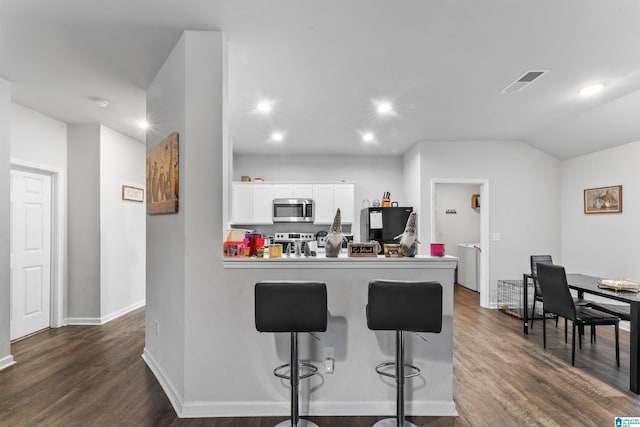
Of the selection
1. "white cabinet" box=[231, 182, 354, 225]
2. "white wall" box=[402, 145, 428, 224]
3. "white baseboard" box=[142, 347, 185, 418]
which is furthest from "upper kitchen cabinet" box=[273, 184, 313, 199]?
"white baseboard" box=[142, 347, 185, 418]

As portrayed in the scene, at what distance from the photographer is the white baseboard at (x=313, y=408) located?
8.08ft

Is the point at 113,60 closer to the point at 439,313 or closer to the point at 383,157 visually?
the point at 439,313

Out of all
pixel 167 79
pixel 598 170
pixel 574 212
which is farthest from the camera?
pixel 574 212

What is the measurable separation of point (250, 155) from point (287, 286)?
5.01 meters

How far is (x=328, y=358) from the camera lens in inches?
98.5

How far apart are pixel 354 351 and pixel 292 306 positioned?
2.27ft

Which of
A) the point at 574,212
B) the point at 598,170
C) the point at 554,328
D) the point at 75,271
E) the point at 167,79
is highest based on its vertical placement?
the point at 167,79

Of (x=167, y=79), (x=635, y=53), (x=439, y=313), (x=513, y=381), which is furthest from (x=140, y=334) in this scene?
(x=635, y=53)

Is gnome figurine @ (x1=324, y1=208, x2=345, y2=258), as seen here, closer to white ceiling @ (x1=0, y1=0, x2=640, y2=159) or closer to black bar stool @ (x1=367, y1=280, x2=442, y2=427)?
black bar stool @ (x1=367, y1=280, x2=442, y2=427)

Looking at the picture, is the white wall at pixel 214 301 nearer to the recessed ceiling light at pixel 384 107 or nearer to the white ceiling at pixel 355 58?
the white ceiling at pixel 355 58

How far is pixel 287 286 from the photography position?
210 cm

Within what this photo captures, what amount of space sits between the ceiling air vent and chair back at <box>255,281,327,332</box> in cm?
262

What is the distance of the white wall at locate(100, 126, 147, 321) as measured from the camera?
4.74 m

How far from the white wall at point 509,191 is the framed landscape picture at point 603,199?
542mm
